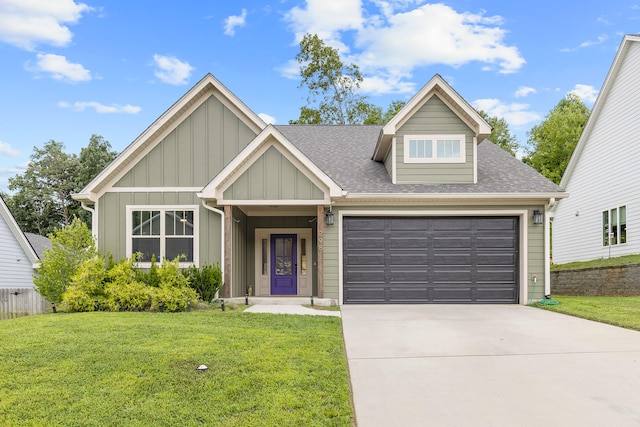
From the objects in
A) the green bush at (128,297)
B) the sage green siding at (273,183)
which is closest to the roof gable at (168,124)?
the sage green siding at (273,183)

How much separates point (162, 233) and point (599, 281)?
547 inches

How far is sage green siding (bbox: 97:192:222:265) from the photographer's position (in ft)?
38.1

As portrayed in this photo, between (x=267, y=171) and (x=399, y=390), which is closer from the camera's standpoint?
(x=399, y=390)

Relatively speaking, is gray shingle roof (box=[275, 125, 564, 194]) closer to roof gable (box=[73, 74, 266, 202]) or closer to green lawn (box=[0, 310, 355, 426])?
roof gable (box=[73, 74, 266, 202])

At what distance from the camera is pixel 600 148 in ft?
56.2

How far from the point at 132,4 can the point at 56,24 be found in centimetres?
533

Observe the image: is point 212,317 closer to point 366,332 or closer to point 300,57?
point 366,332

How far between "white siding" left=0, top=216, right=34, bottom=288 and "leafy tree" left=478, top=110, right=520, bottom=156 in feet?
102

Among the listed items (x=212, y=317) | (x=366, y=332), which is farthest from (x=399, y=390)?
(x=212, y=317)

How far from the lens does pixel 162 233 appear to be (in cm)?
1165

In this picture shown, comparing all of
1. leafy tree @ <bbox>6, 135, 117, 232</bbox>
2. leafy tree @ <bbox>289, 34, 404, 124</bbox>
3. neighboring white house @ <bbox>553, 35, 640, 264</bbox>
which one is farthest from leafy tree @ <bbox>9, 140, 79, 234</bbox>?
neighboring white house @ <bbox>553, 35, 640, 264</bbox>

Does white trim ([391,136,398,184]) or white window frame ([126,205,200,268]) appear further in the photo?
white trim ([391,136,398,184])

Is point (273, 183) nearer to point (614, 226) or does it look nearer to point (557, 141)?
point (614, 226)

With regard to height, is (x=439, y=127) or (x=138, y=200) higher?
(x=439, y=127)
